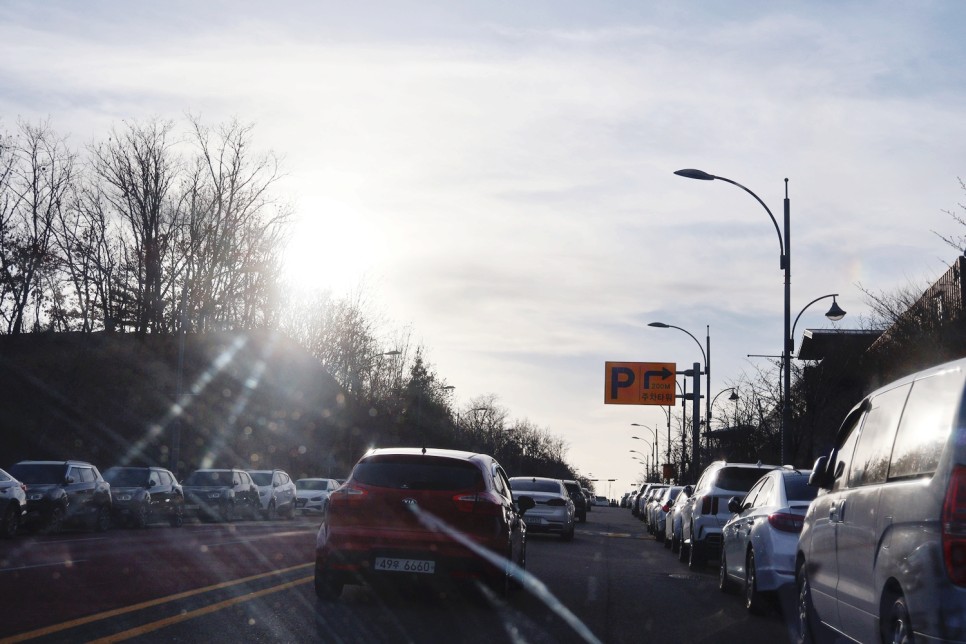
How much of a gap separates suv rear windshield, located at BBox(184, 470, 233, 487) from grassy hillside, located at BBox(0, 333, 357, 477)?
23.2ft

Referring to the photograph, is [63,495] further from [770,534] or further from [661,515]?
[770,534]

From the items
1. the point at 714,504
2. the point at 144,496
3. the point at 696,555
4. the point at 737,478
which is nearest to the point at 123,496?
the point at 144,496

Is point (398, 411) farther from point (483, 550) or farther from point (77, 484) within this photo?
point (483, 550)

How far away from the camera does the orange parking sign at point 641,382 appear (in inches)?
2086

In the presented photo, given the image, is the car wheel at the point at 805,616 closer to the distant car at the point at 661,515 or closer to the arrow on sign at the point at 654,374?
the distant car at the point at 661,515

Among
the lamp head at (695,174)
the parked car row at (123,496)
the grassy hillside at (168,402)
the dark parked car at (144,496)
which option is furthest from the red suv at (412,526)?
the grassy hillside at (168,402)

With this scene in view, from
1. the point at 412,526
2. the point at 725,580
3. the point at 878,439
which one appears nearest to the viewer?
the point at 878,439

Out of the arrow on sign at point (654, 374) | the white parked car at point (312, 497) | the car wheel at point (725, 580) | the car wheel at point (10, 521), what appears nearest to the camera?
the car wheel at point (725, 580)

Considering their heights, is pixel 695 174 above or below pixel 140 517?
above

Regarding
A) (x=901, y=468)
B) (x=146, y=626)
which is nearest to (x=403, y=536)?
(x=146, y=626)

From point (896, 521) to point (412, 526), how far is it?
6.09 m

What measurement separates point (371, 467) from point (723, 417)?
1872 inches

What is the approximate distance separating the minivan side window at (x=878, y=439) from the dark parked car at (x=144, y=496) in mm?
23127

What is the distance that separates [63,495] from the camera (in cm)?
2438
